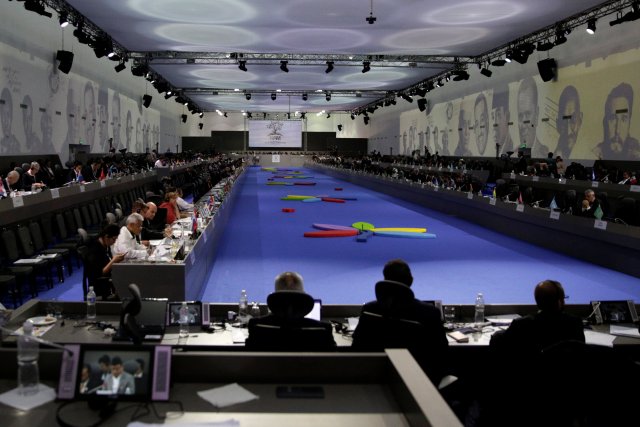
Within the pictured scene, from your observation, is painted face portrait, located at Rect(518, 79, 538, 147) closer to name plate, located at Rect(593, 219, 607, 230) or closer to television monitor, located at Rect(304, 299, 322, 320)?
name plate, located at Rect(593, 219, 607, 230)

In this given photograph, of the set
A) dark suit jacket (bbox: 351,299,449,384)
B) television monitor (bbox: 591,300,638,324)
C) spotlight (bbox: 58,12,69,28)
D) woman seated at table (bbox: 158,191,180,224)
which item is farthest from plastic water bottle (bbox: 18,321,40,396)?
spotlight (bbox: 58,12,69,28)

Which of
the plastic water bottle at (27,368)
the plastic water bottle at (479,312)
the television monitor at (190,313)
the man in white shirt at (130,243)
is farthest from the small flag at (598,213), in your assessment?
the plastic water bottle at (27,368)

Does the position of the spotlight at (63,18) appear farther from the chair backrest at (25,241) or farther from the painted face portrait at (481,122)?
the painted face portrait at (481,122)

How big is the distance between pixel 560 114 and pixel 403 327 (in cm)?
1686

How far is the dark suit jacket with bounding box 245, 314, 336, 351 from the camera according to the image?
3020 mm

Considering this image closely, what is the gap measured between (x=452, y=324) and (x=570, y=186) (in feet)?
34.6

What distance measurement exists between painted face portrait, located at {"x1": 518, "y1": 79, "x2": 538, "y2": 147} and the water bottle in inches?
709

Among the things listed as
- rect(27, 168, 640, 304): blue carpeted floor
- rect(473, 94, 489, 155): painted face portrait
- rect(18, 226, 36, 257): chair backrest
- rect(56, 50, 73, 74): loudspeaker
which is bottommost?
rect(27, 168, 640, 304): blue carpeted floor

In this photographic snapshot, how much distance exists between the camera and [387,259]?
32.8 ft

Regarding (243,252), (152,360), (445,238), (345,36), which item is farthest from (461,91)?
(152,360)

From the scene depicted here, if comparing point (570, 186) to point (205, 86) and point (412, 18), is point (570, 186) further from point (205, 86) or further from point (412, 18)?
point (205, 86)

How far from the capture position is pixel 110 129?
23234mm

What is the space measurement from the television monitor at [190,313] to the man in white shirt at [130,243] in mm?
1824

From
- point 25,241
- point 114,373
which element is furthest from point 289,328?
point 25,241
